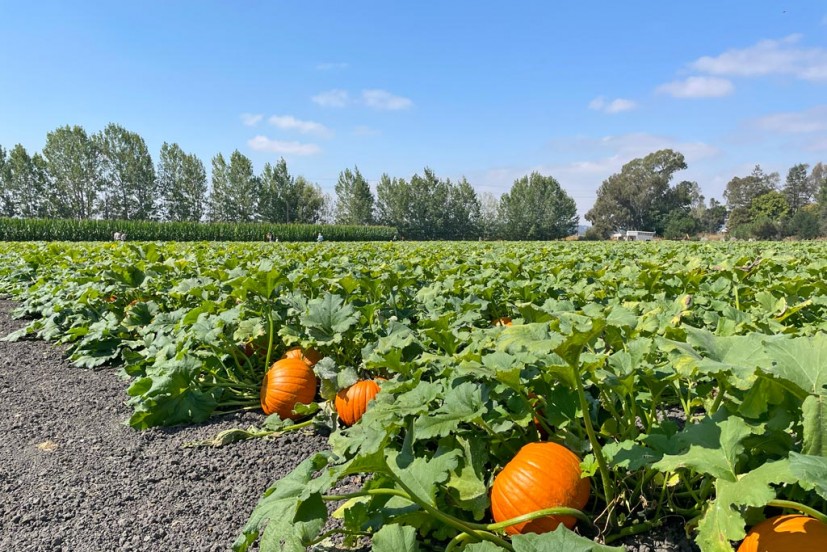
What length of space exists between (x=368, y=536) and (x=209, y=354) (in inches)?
70.6

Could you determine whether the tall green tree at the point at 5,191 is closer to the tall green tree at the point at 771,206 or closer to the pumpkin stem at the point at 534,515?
the pumpkin stem at the point at 534,515

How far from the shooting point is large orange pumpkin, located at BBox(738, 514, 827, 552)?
3.79 feet

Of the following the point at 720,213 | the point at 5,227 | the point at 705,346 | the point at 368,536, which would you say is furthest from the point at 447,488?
the point at 720,213

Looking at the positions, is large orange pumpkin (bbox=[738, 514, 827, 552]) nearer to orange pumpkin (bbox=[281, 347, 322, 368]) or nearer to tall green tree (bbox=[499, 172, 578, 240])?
orange pumpkin (bbox=[281, 347, 322, 368])

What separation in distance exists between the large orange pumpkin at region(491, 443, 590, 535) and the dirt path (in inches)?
41.6

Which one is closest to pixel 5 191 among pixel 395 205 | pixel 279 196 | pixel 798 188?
pixel 279 196

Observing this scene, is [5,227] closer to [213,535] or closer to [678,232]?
[213,535]

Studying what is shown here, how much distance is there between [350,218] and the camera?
221ft

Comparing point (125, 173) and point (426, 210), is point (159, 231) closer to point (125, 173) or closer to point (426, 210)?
point (125, 173)

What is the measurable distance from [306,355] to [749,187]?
109 metres

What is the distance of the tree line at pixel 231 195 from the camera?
2189 inches

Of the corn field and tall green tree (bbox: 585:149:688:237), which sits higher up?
tall green tree (bbox: 585:149:688:237)

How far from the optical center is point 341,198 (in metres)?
68.2

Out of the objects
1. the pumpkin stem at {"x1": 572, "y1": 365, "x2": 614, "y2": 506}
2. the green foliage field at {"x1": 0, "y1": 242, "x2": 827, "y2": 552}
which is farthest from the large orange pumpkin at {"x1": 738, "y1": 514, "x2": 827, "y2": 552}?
the pumpkin stem at {"x1": 572, "y1": 365, "x2": 614, "y2": 506}
